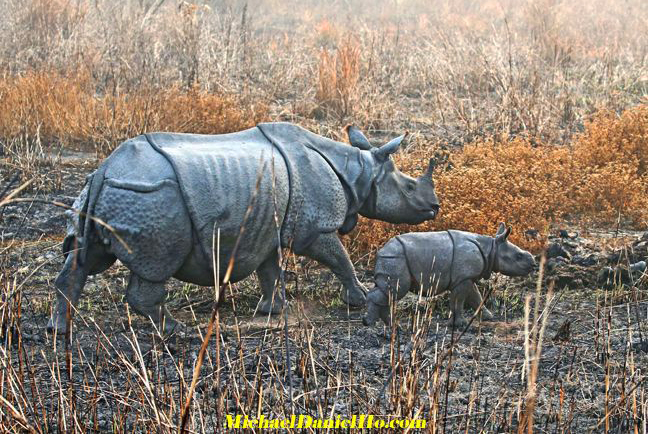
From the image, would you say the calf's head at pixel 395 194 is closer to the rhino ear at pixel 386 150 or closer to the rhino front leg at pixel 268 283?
the rhino ear at pixel 386 150

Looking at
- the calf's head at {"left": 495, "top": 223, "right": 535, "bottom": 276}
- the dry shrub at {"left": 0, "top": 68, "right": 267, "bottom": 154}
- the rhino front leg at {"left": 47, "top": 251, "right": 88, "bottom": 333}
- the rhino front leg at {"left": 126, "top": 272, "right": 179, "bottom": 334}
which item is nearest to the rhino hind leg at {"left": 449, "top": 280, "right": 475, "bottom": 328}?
the calf's head at {"left": 495, "top": 223, "right": 535, "bottom": 276}

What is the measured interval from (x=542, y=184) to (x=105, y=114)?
4.18 m

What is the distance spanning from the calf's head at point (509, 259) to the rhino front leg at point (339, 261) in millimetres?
867

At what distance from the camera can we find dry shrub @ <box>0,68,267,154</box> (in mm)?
9963

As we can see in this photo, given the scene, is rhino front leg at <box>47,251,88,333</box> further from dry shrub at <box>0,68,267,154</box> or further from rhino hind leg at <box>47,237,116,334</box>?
dry shrub at <box>0,68,267,154</box>

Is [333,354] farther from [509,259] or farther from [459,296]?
[509,259]

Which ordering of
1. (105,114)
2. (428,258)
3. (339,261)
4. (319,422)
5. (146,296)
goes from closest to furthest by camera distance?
(319,422) < (146,296) < (428,258) < (339,261) < (105,114)

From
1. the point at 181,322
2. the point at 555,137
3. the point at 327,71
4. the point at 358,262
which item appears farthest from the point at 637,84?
the point at 181,322

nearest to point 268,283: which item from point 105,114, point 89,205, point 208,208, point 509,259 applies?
point 208,208

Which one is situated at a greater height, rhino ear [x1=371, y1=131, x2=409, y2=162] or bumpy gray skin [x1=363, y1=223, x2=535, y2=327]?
rhino ear [x1=371, y1=131, x2=409, y2=162]

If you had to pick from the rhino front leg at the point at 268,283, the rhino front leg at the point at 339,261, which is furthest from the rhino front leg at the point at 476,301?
the rhino front leg at the point at 268,283

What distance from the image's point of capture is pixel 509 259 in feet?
20.9

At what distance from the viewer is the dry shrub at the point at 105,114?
32.7 feet

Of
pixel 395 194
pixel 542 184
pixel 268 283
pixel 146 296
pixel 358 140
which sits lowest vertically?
pixel 268 283
